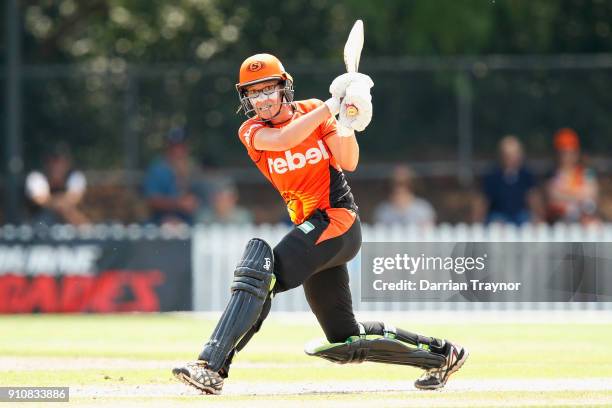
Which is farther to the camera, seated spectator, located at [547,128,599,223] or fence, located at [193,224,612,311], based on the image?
seated spectator, located at [547,128,599,223]

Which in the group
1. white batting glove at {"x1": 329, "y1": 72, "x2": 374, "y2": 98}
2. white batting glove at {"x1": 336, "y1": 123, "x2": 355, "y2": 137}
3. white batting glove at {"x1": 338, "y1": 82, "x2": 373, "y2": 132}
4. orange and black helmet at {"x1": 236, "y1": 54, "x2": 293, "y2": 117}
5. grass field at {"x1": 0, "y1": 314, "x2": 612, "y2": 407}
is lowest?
grass field at {"x1": 0, "y1": 314, "x2": 612, "y2": 407}

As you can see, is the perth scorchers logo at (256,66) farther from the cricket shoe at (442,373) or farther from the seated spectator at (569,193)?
the seated spectator at (569,193)

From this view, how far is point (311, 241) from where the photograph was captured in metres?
7.26

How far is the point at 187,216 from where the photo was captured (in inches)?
631

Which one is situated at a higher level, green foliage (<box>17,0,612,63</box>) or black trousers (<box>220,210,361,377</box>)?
→ green foliage (<box>17,0,612,63</box>)

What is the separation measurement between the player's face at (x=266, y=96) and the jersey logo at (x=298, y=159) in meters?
0.28

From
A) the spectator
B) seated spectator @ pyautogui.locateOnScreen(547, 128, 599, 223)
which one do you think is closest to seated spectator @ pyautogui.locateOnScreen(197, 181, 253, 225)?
the spectator

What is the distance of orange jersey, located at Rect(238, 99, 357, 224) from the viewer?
7.42 meters

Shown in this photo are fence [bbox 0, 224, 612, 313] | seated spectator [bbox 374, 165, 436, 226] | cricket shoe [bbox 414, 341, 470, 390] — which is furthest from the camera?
seated spectator [bbox 374, 165, 436, 226]

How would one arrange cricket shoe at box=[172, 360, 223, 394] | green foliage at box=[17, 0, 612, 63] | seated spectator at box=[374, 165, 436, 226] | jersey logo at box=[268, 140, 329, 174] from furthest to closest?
green foliage at box=[17, 0, 612, 63] → seated spectator at box=[374, 165, 436, 226] → jersey logo at box=[268, 140, 329, 174] → cricket shoe at box=[172, 360, 223, 394]

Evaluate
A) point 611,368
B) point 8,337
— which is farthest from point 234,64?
point 611,368

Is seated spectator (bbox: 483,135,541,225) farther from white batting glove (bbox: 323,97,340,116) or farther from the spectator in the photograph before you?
white batting glove (bbox: 323,97,340,116)

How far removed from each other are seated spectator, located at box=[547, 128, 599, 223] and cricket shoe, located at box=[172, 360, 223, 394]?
9.53m

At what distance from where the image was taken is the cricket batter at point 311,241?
716 cm
